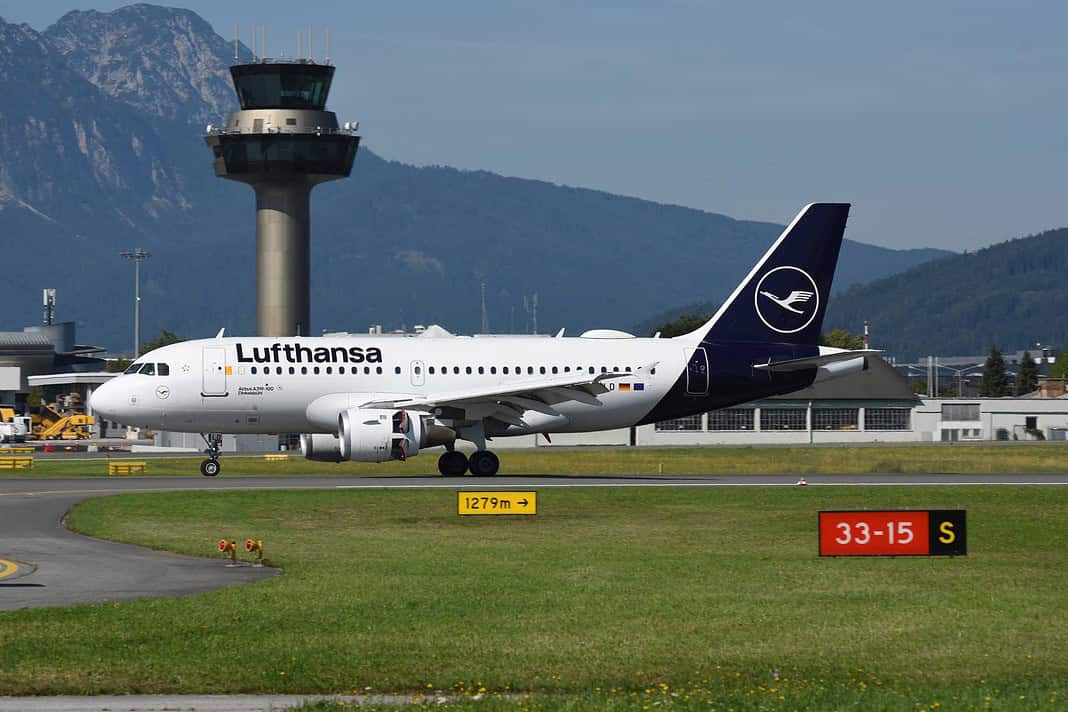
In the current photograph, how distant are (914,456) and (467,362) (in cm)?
2808

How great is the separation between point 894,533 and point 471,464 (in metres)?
26.9

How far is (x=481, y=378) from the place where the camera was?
55.9 metres

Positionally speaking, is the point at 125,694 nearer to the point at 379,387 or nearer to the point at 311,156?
the point at 379,387

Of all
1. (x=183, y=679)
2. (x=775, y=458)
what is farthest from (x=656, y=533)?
(x=775, y=458)

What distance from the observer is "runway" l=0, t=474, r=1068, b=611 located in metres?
26.1

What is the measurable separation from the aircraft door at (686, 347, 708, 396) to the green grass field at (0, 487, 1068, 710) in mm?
20778

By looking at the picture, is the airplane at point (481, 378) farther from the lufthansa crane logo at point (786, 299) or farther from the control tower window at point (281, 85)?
the control tower window at point (281, 85)

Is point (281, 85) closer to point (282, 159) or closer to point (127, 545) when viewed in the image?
point (282, 159)

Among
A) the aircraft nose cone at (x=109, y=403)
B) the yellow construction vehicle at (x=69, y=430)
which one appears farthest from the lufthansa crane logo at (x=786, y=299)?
the yellow construction vehicle at (x=69, y=430)

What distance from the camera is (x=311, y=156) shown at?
494 ft

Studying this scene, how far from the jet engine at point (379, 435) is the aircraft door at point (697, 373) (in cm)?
1041

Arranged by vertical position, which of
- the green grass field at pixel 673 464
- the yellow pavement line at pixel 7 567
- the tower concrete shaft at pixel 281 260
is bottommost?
the yellow pavement line at pixel 7 567

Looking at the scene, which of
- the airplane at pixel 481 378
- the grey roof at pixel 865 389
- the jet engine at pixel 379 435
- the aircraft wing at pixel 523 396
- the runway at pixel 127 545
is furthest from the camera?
the grey roof at pixel 865 389

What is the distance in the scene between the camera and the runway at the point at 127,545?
26109mm
